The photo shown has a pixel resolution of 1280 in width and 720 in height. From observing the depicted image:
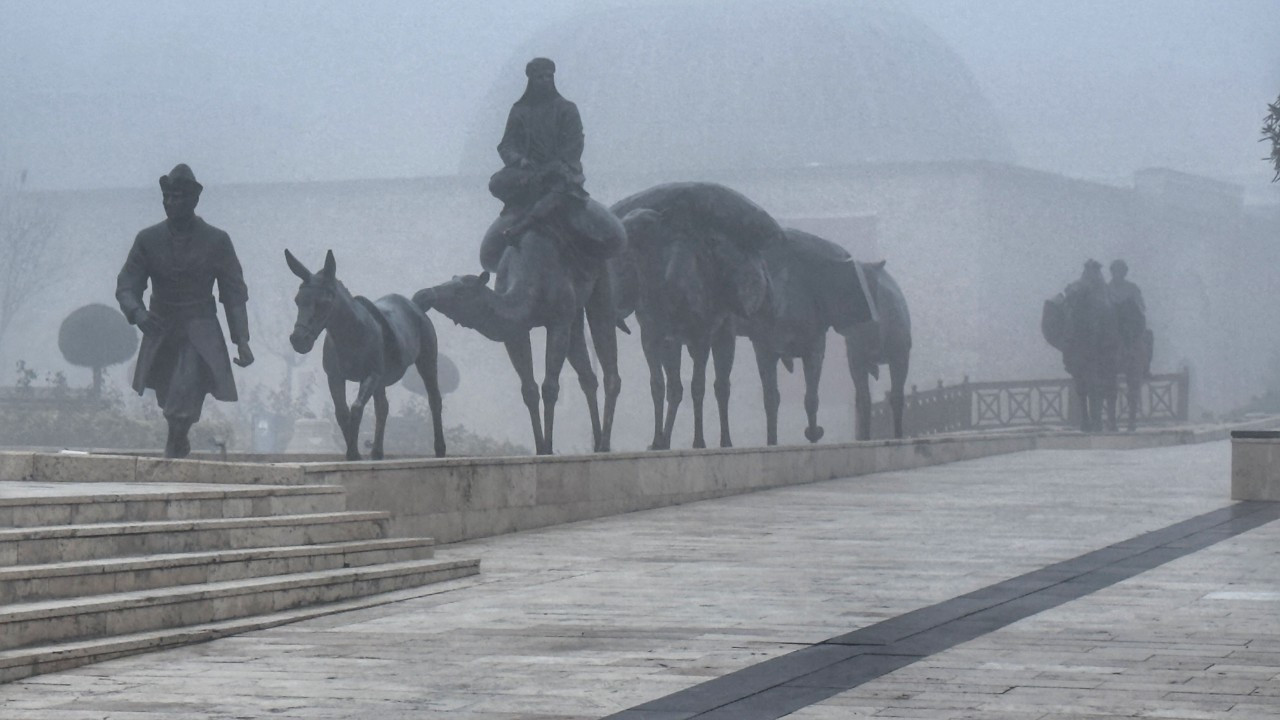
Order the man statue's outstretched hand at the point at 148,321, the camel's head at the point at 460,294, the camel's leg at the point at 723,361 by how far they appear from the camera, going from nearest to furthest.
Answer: the man statue's outstretched hand at the point at 148,321
the camel's head at the point at 460,294
the camel's leg at the point at 723,361

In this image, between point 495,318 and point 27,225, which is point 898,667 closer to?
point 495,318

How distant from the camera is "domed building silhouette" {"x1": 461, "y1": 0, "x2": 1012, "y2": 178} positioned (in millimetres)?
53188

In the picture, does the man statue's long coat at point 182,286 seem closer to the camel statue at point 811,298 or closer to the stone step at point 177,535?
the stone step at point 177,535

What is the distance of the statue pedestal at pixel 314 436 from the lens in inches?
1508

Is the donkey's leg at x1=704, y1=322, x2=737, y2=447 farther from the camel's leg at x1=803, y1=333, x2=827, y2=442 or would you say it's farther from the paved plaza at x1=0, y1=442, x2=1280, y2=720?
the paved plaza at x1=0, y1=442, x2=1280, y2=720

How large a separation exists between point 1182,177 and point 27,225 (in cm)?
3259

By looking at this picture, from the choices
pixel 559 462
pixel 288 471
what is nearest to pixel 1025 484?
pixel 559 462

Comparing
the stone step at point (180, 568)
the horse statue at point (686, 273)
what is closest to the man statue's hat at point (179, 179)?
the stone step at point (180, 568)

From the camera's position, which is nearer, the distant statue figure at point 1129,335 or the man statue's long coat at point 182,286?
the man statue's long coat at point 182,286

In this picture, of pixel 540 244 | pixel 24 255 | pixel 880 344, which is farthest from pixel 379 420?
pixel 24 255

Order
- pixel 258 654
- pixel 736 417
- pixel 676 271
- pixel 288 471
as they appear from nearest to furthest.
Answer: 1. pixel 258 654
2. pixel 288 471
3. pixel 676 271
4. pixel 736 417

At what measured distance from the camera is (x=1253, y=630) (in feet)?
24.4

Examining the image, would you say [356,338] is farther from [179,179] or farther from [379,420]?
[179,179]

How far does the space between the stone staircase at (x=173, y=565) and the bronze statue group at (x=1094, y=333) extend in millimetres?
20839
